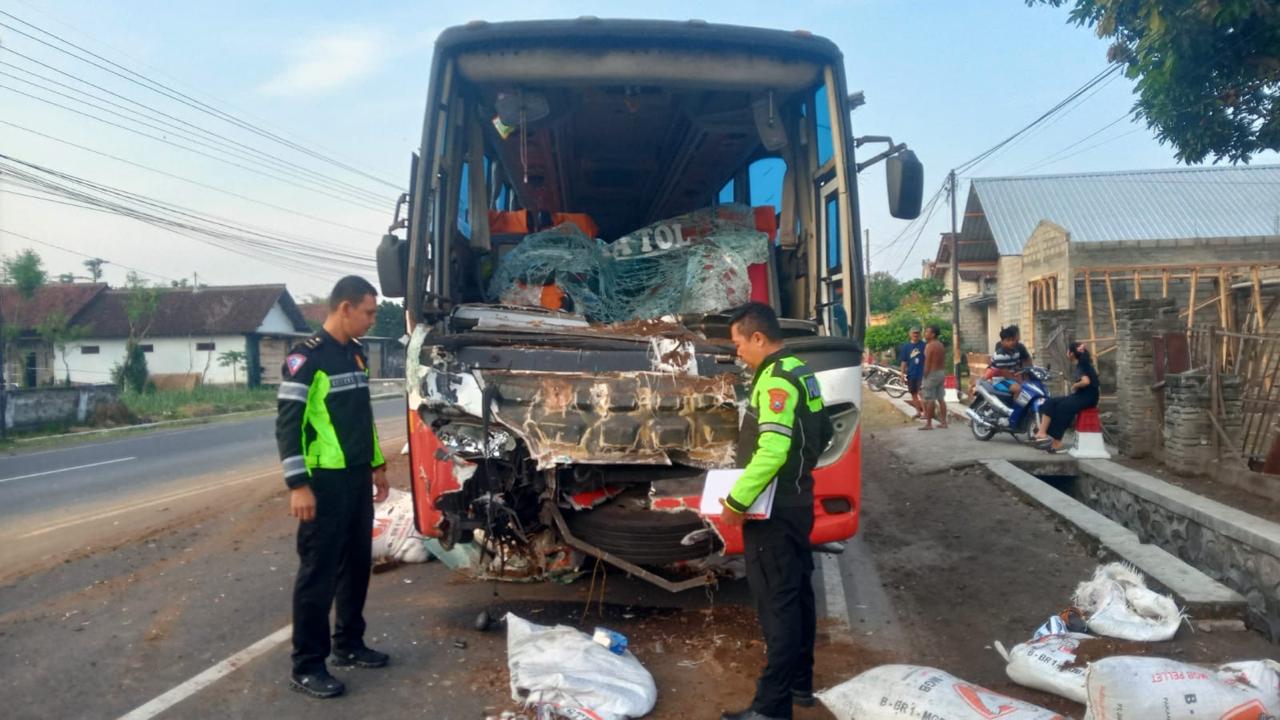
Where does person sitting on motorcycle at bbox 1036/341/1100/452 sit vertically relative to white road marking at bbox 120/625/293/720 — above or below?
above

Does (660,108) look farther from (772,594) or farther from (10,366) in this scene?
(10,366)

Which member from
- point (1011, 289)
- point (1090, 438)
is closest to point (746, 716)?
point (1090, 438)

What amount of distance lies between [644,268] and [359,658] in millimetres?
2953

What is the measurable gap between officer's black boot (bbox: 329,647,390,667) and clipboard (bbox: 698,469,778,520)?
1.65 metres

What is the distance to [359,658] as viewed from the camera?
4070mm

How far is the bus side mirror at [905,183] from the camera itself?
4.98 meters

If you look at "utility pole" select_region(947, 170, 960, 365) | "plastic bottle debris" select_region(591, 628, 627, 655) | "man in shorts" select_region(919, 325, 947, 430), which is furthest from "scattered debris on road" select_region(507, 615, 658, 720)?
"utility pole" select_region(947, 170, 960, 365)

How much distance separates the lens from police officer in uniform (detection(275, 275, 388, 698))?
12.4 feet

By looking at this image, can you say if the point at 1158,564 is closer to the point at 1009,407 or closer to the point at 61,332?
the point at 1009,407

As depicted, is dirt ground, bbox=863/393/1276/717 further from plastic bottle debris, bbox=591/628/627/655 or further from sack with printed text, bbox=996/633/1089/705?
plastic bottle debris, bbox=591/628/627/655

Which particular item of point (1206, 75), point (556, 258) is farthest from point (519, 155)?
point (1206, 75)

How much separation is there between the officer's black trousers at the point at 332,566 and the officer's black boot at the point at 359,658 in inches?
1.0

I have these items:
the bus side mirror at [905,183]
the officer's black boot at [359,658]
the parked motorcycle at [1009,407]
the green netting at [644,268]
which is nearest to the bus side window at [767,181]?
the green netting at [644,268]

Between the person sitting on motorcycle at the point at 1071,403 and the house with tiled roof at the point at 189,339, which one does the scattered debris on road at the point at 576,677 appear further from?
the house with tiled roof at the point at 189,339
